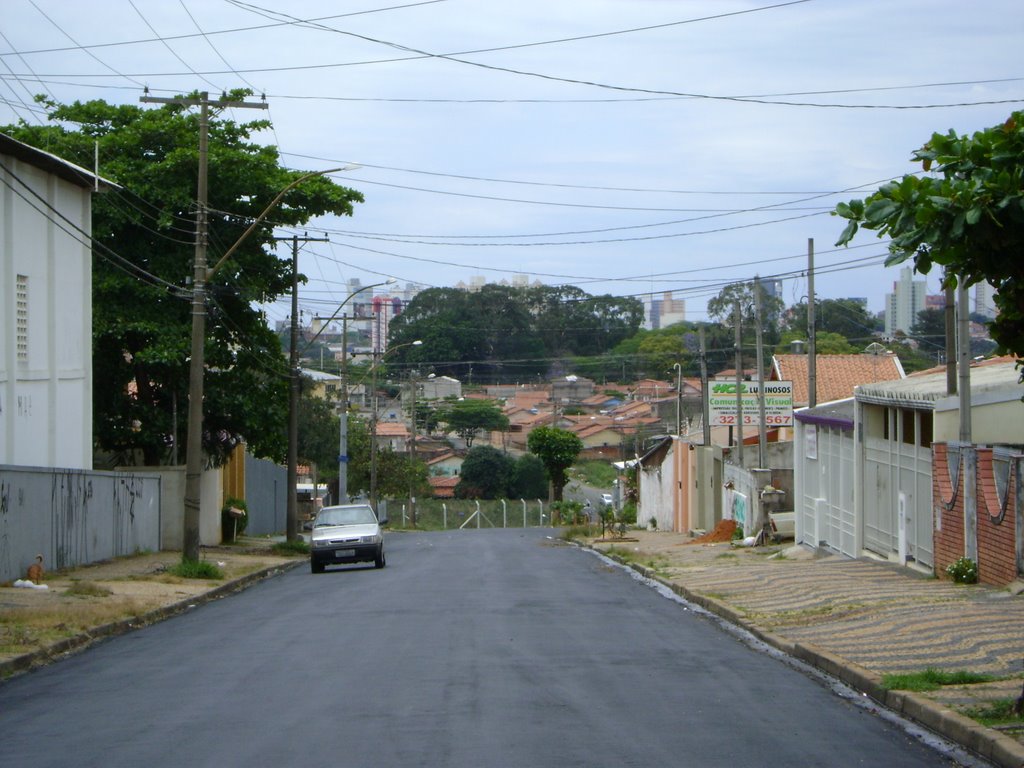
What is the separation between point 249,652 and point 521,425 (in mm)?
76332

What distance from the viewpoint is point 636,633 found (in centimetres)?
1453

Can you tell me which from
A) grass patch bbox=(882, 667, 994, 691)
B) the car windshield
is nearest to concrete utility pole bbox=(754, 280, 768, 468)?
the car windshield

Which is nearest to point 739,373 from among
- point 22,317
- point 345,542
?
point 345,542

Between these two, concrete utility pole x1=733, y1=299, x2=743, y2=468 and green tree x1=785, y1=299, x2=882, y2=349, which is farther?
green tree x1=785, y1=299, x2=882, y2=349

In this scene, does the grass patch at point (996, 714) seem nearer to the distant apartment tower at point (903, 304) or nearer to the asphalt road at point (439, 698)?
the asphalt road at point (439, 698)

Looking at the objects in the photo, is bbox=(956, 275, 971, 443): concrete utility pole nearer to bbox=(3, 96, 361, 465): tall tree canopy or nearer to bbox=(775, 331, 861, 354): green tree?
bbox=(3, 96, 361, 465): tall tree canopy

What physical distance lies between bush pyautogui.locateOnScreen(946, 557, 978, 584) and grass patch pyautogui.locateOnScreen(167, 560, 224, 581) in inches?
538

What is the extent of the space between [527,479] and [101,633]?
200ft

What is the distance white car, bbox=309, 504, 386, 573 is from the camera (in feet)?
89.4

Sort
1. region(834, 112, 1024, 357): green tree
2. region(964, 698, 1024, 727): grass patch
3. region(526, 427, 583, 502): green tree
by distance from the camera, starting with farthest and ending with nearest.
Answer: region(526, 427, 583, 502): green tree
region(964, 698, 1024, 727): grass patch
region(834, 112, 1024, 357): green tree

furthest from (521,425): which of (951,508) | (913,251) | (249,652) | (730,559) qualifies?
(913,251)

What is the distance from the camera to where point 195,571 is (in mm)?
24203

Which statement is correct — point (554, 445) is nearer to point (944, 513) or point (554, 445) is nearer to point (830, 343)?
point (830, 343)

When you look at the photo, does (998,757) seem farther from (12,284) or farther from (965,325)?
(12,284)
